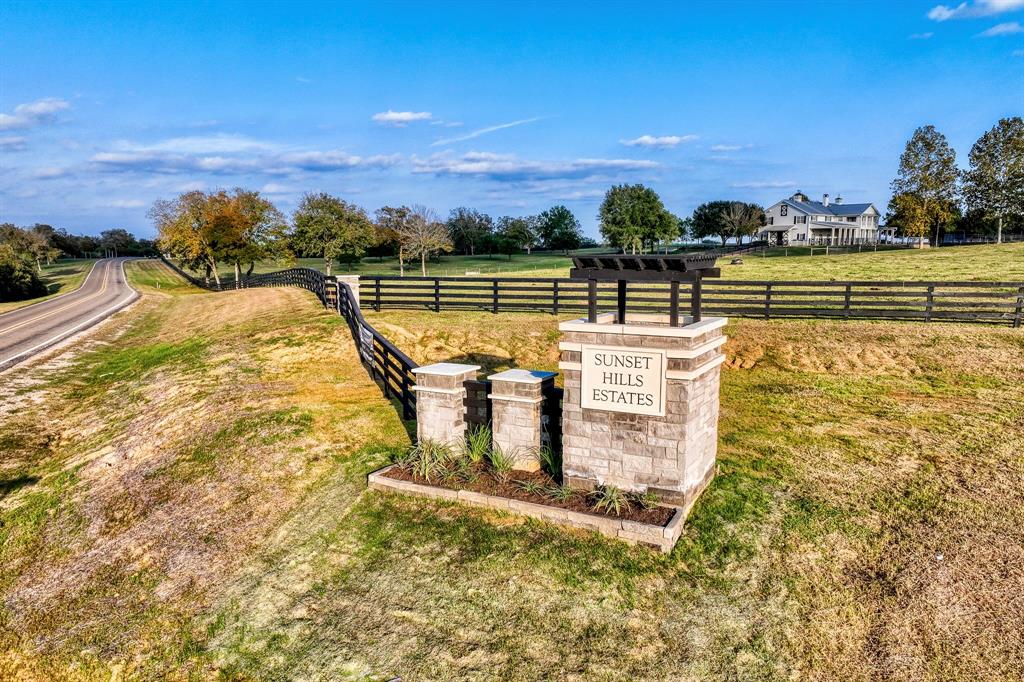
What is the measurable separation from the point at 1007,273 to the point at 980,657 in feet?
110

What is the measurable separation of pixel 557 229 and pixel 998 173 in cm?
6308

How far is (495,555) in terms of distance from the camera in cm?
741

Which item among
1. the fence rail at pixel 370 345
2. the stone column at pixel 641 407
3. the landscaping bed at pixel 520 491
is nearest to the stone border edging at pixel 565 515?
the landscaping bed at pixel 520 491

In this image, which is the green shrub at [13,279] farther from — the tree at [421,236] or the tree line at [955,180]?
the tree line at [955,180]

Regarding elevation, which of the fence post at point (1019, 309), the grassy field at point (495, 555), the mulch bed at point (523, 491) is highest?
the fence post at point (1019, 309)

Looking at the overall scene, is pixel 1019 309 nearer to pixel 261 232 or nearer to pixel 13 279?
pixel 261 232

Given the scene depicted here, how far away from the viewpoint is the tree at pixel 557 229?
108438 mm

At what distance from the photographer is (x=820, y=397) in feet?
41.5

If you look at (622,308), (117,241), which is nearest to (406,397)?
(622,308)

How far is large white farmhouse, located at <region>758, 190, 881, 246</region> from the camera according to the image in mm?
78500

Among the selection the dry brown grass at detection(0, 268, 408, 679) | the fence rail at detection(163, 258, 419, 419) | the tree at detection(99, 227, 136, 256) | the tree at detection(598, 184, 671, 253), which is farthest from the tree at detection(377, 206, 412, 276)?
the tree at detection(99, 227, 136, 256)

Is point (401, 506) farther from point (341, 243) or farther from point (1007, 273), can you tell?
point (341, 243)

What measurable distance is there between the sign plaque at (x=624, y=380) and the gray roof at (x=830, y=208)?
80918 millimetres

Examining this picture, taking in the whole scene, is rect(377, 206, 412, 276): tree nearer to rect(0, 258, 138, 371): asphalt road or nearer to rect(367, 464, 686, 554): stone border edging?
rect(0, 258, 138, 371): asphalt road
